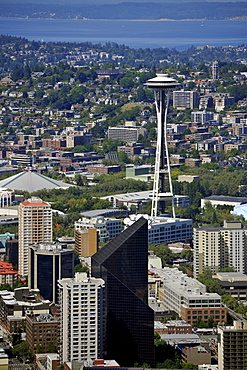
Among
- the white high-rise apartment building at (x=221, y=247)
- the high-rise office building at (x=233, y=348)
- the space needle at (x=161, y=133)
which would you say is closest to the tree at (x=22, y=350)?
the high-rise office building at (x=233, y=348)

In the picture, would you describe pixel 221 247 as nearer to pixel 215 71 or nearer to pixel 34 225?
pixel 34 225

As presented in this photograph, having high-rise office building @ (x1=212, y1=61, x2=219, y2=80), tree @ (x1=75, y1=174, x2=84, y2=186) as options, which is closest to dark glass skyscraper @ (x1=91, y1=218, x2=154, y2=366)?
tree @ (x1=75, y1=174, x2=84, y2=186)

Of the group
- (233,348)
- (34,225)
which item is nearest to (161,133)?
(34,225)

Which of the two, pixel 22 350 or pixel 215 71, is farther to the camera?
pixel 215 71

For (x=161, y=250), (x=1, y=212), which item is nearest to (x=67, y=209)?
(x=1, y=212)

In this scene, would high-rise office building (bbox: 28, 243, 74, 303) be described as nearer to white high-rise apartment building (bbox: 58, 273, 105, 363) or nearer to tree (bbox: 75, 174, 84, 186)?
white high-rise apartment building (bbox: 58, 273, 105, 363)
